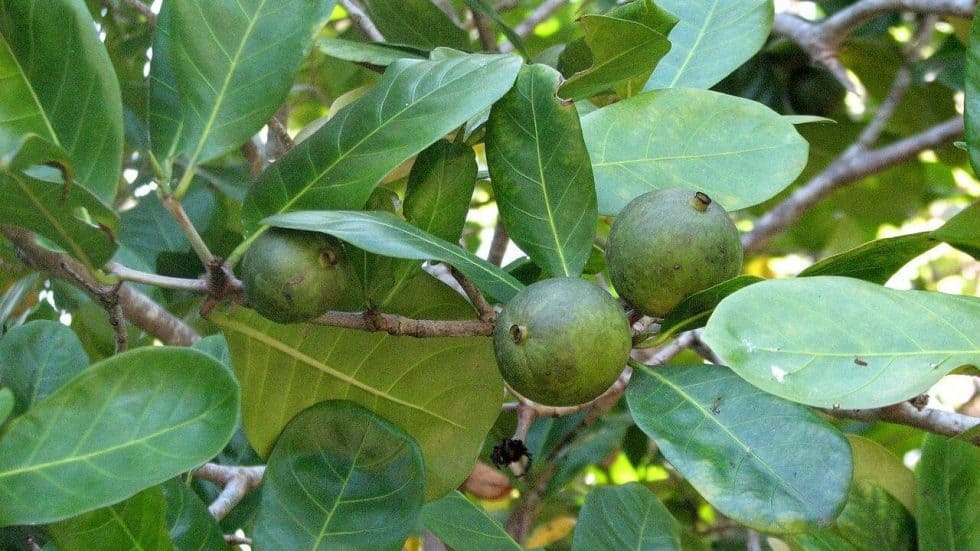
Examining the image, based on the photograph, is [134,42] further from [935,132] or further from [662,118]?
[935,132]

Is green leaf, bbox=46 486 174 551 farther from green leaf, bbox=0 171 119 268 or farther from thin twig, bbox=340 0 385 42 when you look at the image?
thin twig, bbox=340 0 385 42

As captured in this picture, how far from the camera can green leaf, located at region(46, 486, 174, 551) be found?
94cm

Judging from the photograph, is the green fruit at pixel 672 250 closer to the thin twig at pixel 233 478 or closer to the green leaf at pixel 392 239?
the green leaf at pixel 392 239

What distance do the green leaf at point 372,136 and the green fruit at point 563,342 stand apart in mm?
196

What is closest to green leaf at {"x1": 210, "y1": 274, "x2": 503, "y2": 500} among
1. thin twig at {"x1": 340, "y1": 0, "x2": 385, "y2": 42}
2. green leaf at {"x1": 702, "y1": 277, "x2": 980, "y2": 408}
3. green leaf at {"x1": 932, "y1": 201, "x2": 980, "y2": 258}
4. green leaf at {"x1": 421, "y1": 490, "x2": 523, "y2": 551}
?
green leaf at {"x1": 421, "y1": 490, "x2": 523, "y2": 551}

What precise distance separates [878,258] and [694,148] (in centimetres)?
24

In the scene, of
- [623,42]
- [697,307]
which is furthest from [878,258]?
[623,42]

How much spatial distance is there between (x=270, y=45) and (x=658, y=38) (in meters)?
0.41

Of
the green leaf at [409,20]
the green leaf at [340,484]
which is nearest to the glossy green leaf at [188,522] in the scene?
the green leaf at [340,484]

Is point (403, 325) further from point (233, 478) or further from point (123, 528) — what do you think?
point (233, 478)

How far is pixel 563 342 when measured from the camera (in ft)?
2.84

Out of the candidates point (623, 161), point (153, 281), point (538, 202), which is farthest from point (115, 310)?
point (623, 161)

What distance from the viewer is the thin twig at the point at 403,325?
1.04 metres

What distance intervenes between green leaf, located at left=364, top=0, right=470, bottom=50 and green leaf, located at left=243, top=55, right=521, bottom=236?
0.55 metres
